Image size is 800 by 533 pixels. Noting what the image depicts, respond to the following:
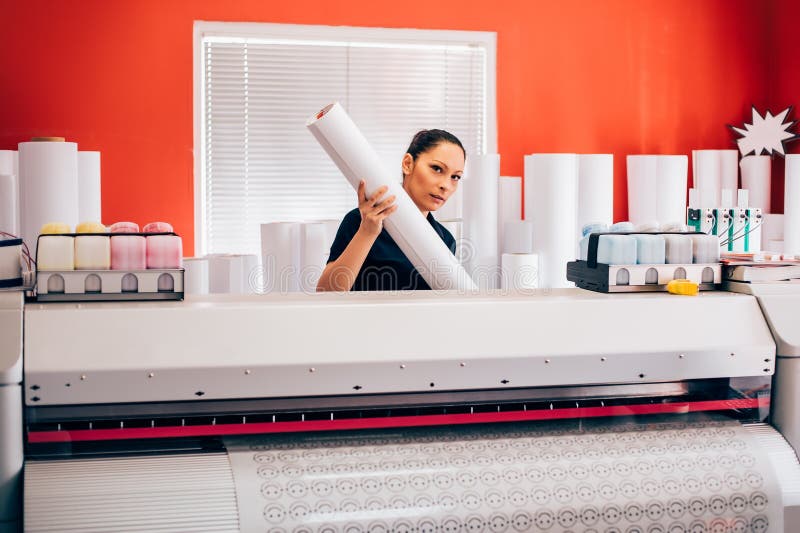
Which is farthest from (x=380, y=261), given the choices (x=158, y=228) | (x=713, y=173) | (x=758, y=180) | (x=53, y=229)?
(x=758, y=180)

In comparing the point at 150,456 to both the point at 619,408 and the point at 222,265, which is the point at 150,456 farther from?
the point at 222,265

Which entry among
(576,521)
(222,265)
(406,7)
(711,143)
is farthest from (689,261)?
(711,143)

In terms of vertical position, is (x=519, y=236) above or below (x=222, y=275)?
above

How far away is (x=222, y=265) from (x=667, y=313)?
1.80m

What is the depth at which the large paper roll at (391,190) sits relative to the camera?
1678mm

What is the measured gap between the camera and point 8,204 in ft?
9.76

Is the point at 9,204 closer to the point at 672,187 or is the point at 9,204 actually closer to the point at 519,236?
the point at 519,236

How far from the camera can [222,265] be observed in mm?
2846

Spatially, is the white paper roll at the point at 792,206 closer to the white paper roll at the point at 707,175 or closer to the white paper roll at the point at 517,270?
the white paper roll at the point at 707,175

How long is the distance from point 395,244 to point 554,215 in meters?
1.20

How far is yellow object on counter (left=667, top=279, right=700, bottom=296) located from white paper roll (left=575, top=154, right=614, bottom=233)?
6.36 feet

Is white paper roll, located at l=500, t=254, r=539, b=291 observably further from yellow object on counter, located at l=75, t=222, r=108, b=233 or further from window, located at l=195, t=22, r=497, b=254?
window, located at l=195, t=22, r=497, b=254

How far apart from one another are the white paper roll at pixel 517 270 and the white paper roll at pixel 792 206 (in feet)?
5.08

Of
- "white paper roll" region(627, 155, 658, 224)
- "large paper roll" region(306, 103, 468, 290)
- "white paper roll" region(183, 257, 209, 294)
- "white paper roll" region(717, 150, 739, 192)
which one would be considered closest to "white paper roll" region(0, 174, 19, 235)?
"white paper roll" region(183, 257, 209, 294)
